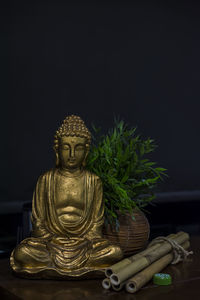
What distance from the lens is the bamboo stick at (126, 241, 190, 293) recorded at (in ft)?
3.40

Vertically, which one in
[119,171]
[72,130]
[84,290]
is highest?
[72,130]

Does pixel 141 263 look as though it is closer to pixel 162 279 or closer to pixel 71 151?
pixel 162 279

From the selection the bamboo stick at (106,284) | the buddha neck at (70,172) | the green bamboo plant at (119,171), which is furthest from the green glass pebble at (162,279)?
the buddha neck at (70,172)

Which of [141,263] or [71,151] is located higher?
[71,151]

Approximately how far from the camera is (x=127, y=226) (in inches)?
51.6

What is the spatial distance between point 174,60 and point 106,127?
57 cm

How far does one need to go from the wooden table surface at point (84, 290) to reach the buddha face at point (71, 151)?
0.34 meters

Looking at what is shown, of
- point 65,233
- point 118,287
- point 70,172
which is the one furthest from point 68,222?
point 118,287

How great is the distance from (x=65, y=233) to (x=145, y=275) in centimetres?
27

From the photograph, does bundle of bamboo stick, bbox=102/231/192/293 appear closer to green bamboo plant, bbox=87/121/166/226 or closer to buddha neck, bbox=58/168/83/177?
green bamboo plant, bbox=87/121/166/226

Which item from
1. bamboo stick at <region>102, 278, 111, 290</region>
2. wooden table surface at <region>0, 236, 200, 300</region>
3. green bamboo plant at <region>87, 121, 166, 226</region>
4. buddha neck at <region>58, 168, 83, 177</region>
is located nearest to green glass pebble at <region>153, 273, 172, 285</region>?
wooden table surface at <region>0, 236, 200, 300</region>

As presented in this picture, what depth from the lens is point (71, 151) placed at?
1.27m

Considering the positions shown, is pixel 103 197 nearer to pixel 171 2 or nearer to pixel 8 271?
pixel 8 271

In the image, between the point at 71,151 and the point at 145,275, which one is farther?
the point at 71,151
